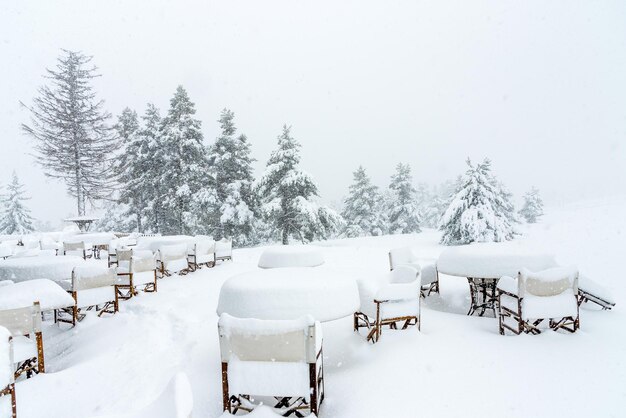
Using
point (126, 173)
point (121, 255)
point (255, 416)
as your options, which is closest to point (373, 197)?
point (126, 173)

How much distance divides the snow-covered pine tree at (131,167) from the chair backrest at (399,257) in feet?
86.2

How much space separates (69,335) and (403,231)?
103 ft

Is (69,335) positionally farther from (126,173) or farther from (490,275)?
(126,173)

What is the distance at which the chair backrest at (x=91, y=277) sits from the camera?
699 centimetres

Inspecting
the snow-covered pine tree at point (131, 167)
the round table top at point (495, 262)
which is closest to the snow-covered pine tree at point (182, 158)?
the snow-covered pine tree at point (131, 167)

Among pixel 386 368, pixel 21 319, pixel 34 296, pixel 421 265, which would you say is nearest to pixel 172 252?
pixel 34 296

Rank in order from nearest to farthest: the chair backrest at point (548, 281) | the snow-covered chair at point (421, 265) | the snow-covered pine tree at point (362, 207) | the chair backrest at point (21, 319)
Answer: the chair backrest at point (21, 319) < the chair backrest at point (548, 281) < the snow-covered chair at point (421, 265) < the snow-covered pine tree at point (362, 207)

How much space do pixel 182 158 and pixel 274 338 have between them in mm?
26231

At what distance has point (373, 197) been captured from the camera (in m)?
36.2

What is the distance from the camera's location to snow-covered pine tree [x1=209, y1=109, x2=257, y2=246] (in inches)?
1021

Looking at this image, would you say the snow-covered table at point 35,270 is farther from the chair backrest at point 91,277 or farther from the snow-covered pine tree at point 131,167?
the snow-covered pine tree at point 131,167

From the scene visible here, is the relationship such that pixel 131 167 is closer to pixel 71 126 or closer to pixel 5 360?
pixel 71 126

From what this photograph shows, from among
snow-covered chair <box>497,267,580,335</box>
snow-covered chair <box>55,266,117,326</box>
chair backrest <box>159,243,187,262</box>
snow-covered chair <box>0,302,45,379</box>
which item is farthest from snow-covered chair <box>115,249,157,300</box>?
snow-covered chair <box>497,267,580,335</box>

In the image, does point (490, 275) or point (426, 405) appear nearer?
point (426, 405)
